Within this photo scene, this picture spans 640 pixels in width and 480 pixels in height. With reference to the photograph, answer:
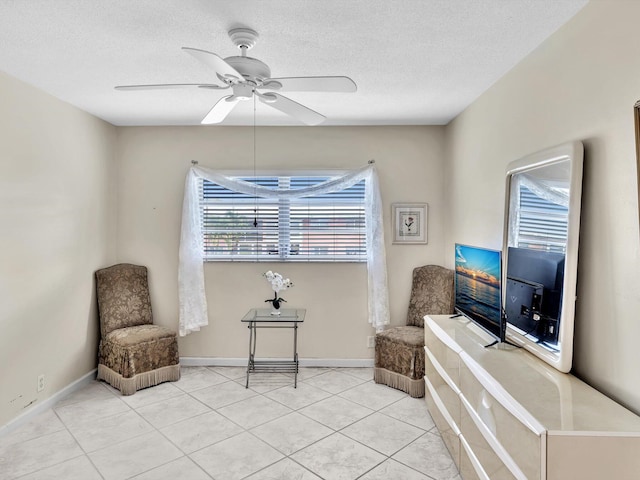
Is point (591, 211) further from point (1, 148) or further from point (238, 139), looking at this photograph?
point (1, 148)

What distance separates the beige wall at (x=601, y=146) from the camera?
1659 millimetres

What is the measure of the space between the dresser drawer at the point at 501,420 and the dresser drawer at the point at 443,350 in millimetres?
120

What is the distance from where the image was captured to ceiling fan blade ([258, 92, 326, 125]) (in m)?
2.40

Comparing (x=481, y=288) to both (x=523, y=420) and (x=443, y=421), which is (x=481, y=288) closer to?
(x=443, y=421)

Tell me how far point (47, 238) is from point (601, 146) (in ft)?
12.6

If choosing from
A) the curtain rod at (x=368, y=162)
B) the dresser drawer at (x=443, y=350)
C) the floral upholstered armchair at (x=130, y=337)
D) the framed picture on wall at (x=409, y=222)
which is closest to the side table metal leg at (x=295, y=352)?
the floral upholstered armchair at (x=130, y=337)

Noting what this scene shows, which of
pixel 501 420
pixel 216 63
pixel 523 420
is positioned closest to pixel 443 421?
pixel 501 420

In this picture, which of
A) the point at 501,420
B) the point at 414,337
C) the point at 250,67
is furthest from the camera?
the point at 414,337

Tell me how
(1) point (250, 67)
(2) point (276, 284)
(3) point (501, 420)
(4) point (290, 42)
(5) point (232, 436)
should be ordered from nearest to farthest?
(3) point (501, 420) < (1) point (250, 67) < (4) point (290, 42) < (5) point (232, 436) < (2) point (276, 284)

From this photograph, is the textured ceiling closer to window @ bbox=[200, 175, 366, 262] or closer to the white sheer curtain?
the white sheer curtain

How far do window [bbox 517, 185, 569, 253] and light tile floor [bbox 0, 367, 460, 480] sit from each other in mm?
1471

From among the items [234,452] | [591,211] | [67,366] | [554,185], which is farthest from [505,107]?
[67,366]

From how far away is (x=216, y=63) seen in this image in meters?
1.88

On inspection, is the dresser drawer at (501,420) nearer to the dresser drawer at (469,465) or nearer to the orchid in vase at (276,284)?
the dresser drawer at (469,465)
